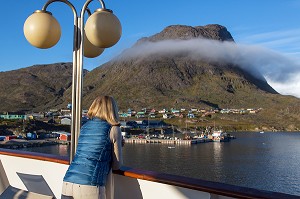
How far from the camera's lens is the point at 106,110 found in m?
2.74

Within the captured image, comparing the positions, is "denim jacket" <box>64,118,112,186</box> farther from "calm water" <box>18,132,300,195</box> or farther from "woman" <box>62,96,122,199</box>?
"calm water" <box>18,132,300,195</box>

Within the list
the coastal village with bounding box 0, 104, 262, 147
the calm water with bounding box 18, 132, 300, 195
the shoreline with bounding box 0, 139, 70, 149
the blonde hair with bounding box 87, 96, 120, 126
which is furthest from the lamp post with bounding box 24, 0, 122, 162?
the shoreline with bounding box 0, 139, 70, 149

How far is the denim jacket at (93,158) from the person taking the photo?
102 inches

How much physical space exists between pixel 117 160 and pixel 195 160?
56.5m

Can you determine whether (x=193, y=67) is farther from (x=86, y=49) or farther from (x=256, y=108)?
(x=86, y=49)

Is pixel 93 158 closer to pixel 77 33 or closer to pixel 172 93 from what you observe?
pixel 77 33

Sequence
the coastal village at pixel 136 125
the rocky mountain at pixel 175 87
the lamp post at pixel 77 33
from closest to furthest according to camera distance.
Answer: the lamp post at pixel 77 33 < the coastal village at pixel 136 125 < the rocky mountain at pixel 175 87

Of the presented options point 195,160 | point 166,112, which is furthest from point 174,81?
point 195,160

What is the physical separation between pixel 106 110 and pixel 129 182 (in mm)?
762

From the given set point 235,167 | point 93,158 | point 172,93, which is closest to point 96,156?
point 93,158

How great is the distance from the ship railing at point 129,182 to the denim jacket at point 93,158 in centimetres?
44

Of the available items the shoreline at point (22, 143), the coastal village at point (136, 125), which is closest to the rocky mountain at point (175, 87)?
the coastal village at point (136, 125)

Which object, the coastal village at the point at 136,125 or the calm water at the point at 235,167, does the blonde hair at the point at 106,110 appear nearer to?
the calm water at the point at 235,167

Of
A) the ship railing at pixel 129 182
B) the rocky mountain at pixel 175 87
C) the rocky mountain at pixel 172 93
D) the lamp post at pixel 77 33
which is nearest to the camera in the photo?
the ship railing at pixel 129 182
